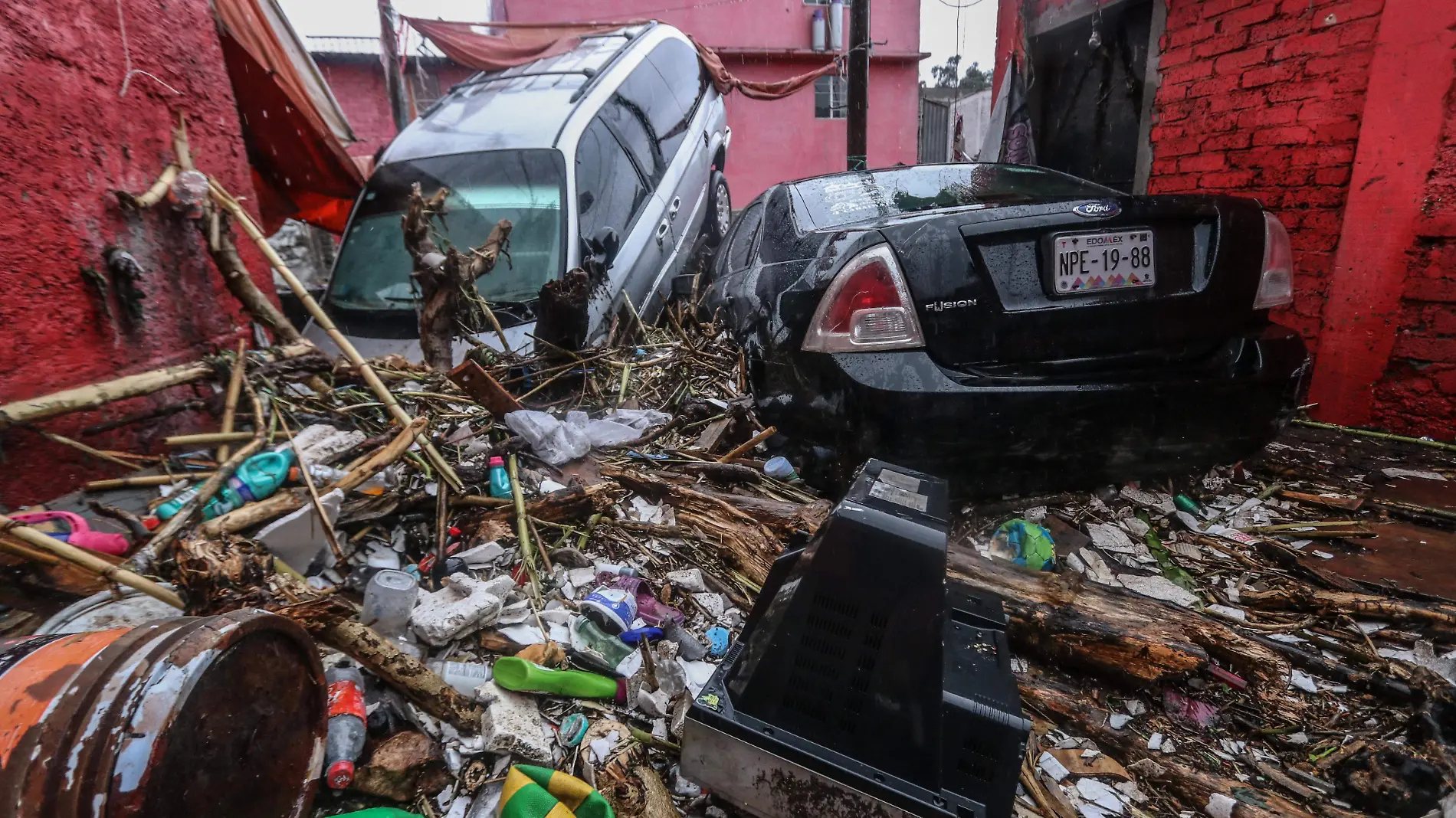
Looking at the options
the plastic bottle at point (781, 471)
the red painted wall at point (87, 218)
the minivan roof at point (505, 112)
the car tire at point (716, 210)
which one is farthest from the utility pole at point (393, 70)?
the plastic bottle at point (781, 471)

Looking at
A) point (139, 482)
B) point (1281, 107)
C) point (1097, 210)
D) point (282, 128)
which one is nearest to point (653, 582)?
point (139, 482)

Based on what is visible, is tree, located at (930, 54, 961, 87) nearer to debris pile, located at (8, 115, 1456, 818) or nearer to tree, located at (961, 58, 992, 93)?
tree, located at (961, 58, 992, 93)

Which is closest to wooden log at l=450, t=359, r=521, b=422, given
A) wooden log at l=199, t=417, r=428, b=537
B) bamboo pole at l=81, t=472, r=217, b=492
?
wooden log at l=199, t=417, r=428, b=537

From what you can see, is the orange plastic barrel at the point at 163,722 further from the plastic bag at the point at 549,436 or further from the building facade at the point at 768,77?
the building facade at the point at 768,77

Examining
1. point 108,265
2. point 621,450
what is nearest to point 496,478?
point 621,450

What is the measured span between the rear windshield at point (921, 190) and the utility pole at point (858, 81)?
5.16 meters

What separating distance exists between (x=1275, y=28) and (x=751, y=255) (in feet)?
11.7

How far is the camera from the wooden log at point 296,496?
6.99 feet

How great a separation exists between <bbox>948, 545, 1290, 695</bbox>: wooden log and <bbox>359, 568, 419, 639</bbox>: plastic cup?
176cm

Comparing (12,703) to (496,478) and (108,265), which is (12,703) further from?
(108,265)

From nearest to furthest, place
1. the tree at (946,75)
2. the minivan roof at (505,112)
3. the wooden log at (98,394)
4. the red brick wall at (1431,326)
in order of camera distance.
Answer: the wooden log at (98,394) < the red brick wall at (1431,326) < the minivan roof at (505,112) < the tree at (946,75)

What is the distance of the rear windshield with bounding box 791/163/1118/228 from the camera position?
2770mm

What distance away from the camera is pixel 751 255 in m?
3.56

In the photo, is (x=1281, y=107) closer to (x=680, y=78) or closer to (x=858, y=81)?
(x=858, y=81)
